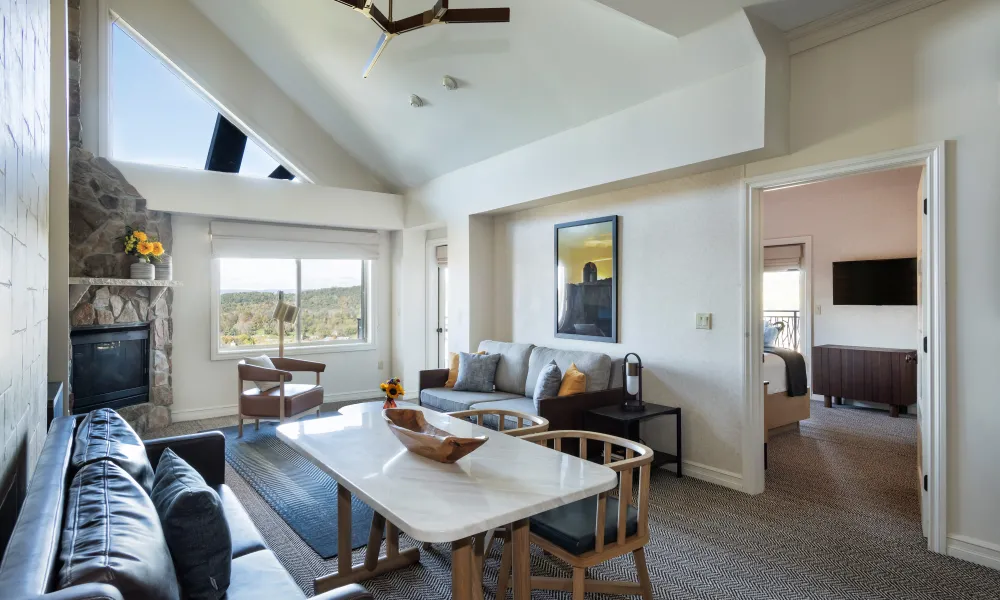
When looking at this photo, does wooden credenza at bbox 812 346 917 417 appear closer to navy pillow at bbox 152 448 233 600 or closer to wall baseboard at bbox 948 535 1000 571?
wall baseboard at bbox 948 535 1000 571

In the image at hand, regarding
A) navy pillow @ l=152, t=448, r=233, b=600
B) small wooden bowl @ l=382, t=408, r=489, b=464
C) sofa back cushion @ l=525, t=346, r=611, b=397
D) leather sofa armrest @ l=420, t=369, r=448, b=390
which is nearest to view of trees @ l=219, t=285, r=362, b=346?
leather sofa armrest @ l=420, t=369, r=448, b=390

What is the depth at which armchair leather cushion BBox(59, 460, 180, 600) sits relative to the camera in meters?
0.96

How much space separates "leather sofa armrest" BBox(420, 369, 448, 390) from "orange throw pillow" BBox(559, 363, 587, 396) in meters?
1.50

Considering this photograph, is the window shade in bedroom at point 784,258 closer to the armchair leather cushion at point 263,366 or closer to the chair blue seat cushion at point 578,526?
the chair blue seat cushion at point 578,526

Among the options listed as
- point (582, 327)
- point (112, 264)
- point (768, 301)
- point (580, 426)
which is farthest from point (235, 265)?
point (768, 301)

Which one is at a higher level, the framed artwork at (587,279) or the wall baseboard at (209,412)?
the framed artwork at (587,279)

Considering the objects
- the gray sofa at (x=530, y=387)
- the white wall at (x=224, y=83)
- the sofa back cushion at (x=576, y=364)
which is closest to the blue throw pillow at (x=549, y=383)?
the gray sofa at (x=530, y=387)

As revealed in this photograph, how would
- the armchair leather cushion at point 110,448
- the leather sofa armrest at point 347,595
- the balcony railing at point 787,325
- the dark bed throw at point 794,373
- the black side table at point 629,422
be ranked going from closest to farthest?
the leather sofa armrest at point 347,595
the armchair leather cushion at point 110,448
the black side table at point 629,422
the dark bed throw at point 794,373
the balcony railing at point 787,325

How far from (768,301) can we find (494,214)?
449cm

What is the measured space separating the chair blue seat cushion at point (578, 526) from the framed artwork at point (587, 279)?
2.55 meters

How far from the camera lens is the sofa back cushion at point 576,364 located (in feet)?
13.9

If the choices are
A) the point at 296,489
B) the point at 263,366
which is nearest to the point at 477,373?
the point at 296,489

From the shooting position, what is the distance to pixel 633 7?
2965mm

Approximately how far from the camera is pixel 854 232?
6.61 metres
